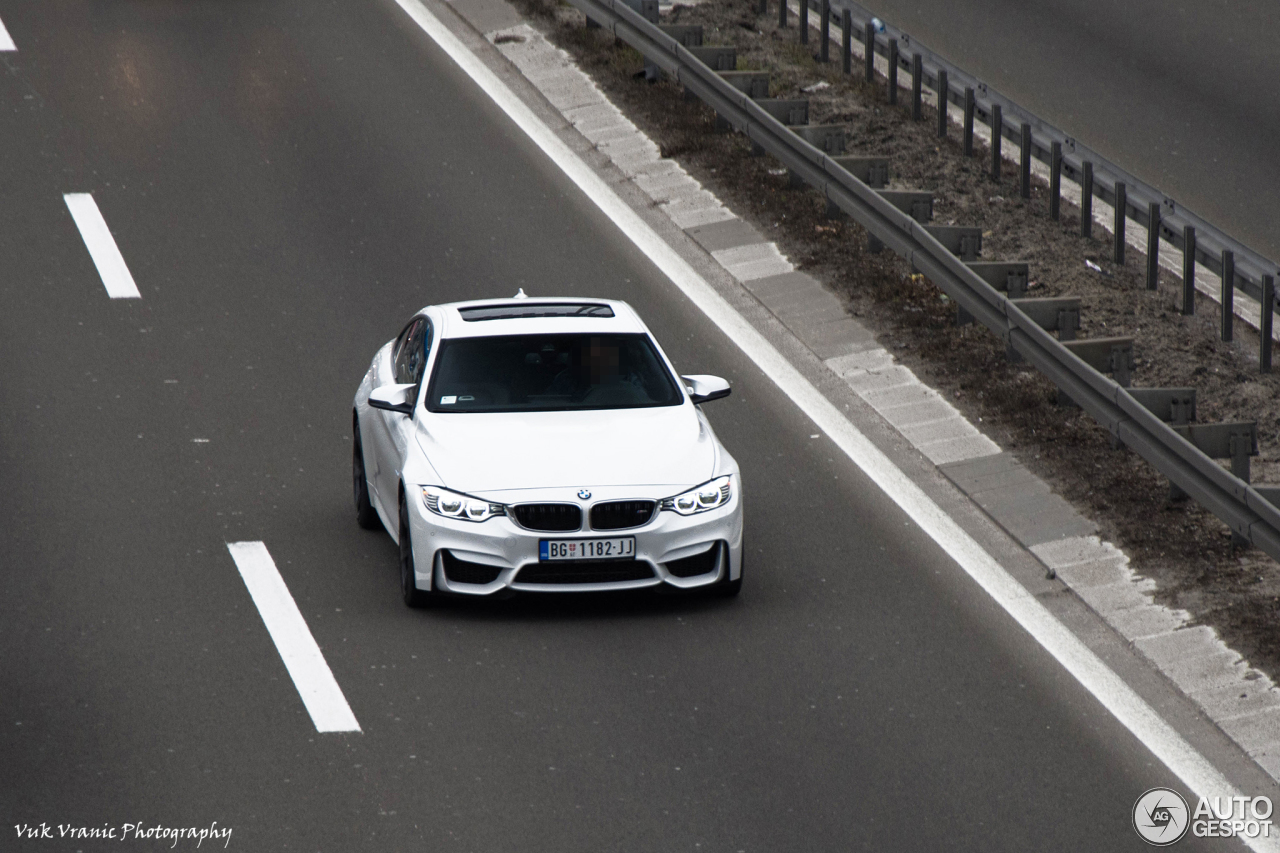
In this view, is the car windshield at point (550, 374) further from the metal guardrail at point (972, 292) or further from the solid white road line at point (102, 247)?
the solid white road line at point (102, 247)

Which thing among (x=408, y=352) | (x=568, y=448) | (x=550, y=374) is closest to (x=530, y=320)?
(x=550, y=374)

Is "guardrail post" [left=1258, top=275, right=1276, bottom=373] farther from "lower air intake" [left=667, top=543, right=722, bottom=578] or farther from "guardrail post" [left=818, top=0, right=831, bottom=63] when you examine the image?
"guardrail post" [left=818, top=0, right=831, bottom=63]

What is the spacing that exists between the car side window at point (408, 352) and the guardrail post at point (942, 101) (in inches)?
281

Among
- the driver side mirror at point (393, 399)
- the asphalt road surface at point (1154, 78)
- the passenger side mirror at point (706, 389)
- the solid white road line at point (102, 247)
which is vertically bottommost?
the solid white road line at point (102, 247)

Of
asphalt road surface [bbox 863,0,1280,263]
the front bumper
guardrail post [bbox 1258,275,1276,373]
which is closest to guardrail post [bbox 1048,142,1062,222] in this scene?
asphalt road surface [bbox 863,0,1280,263]

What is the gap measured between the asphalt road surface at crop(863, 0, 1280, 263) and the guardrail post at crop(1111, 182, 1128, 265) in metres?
1.50

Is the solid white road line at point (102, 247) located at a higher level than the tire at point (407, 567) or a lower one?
lower

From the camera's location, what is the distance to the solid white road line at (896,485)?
9.31 m

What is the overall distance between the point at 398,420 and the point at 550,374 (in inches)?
35.9

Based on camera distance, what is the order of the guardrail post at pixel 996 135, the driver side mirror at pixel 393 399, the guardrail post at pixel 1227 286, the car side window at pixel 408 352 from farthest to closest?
1. the guardrail post at pixel 996 135
2. the guardrail post at pixel 1227 286
3. the car side window at pixel 408 352
4. the driver side mirror at pixel 393 399

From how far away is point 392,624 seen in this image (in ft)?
34.2

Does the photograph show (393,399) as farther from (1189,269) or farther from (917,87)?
(917,87)

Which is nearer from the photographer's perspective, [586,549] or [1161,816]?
[1161,816]

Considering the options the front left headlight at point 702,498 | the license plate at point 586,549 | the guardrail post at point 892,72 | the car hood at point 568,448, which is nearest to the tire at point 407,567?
the car hood at point 568,448
